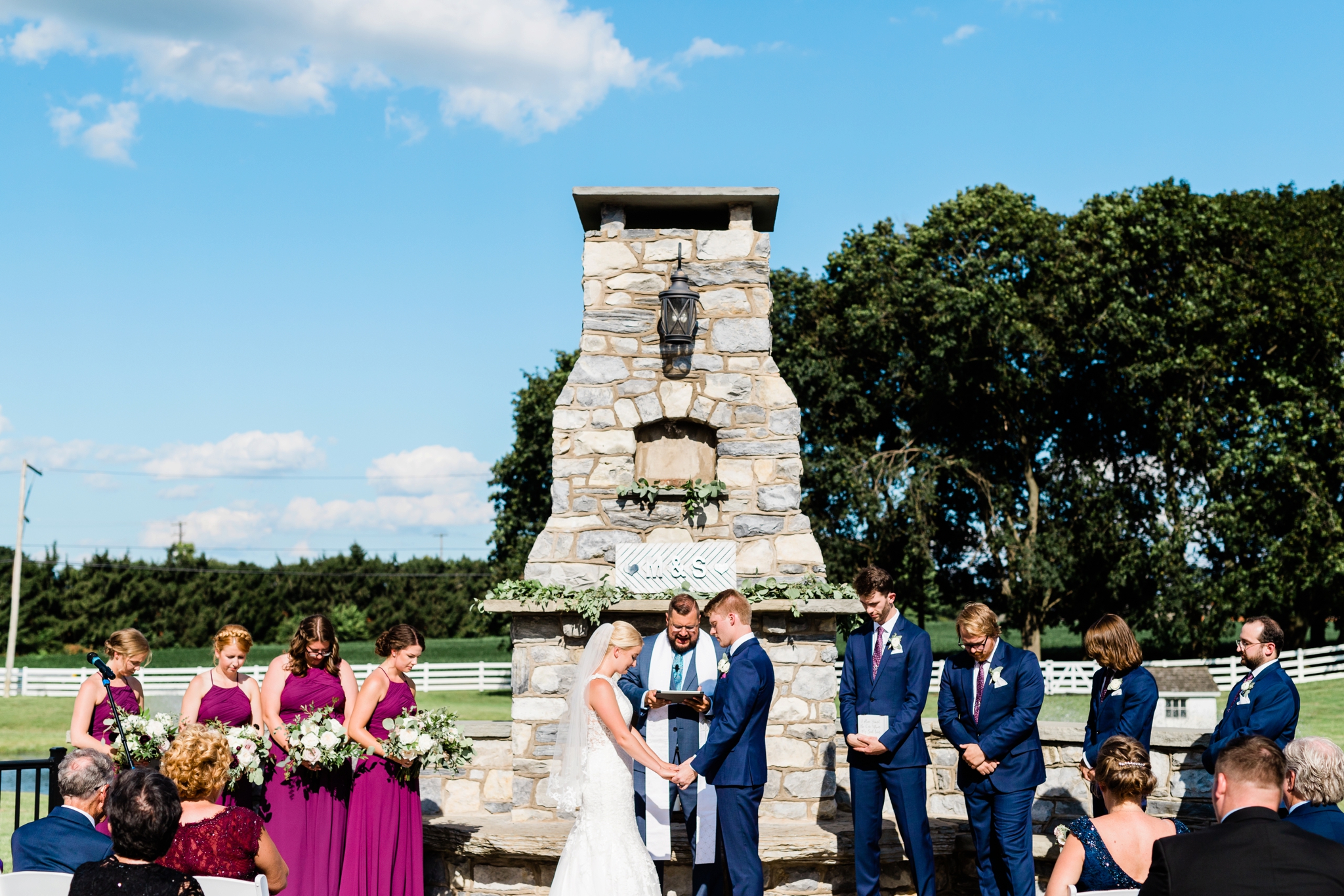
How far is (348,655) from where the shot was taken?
128 feet

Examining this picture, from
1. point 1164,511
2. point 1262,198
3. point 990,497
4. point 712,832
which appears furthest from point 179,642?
point 712,832

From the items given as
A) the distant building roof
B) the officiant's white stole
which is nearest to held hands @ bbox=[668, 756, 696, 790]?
the officiant's white stole

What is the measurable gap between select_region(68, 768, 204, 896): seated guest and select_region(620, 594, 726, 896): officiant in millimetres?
3168

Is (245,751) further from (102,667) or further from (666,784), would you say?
(666,784)

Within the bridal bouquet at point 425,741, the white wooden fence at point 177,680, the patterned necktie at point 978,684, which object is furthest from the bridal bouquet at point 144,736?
the white wooden fence at point 177,680

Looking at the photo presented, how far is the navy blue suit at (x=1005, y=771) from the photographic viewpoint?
5812 millimetres

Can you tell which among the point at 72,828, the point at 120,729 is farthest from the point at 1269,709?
the point at 120,729

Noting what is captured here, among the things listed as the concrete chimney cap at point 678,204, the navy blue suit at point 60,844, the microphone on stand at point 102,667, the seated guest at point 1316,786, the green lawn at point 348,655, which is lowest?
the green lawn at point 348,655

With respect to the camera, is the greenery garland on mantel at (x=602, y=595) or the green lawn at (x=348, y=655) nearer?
the greenery garland on mantel at (x=602, y=595)

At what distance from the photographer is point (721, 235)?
333 inches

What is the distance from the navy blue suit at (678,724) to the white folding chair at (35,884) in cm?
307

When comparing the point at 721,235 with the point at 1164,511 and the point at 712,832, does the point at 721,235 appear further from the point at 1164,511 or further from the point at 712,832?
the point at 1164,511

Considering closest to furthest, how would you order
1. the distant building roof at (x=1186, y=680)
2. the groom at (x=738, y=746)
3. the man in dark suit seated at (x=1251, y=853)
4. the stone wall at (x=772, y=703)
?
the man in dark suit seated at (x=1251, y=853) → the groom at (x=738, y=746) → the stone wall at (x=772, y=703) → the distant building roof at (x=1186, y=680)

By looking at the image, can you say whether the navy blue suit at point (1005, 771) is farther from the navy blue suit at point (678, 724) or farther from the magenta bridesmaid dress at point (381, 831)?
the magenta bridesmaid dress at point (381, 831)
